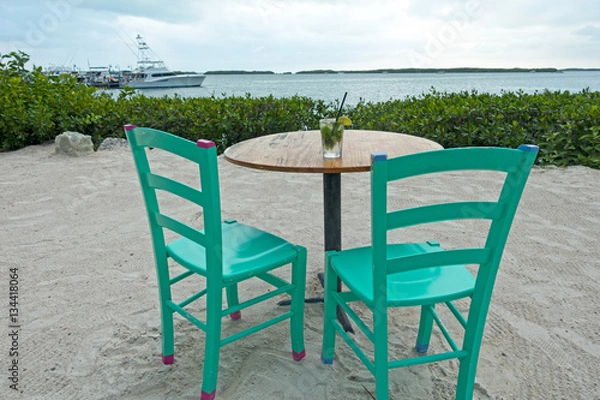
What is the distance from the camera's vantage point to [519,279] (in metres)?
2.64

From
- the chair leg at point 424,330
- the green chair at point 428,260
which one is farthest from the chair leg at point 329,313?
the chair leg at point 424,330

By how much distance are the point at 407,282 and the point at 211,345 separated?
0.76m

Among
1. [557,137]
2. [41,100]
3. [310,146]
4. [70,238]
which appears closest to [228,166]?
[70,238]

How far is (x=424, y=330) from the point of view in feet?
6.35

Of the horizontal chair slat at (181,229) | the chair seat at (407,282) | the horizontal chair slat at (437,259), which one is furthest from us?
the horizontal chair slat at (181,229)

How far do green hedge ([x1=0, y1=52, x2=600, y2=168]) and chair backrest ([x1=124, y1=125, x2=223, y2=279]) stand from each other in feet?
13.7

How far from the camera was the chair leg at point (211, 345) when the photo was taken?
159 cm

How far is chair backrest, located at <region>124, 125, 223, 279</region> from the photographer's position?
4.50 ft

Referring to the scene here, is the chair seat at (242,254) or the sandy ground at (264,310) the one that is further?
the sandy ground at (264,310)

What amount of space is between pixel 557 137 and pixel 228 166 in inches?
153

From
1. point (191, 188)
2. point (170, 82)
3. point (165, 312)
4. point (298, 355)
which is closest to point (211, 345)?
point (165, 312)

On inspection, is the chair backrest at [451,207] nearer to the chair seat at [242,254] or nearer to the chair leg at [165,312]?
the chair seat at [242,254]

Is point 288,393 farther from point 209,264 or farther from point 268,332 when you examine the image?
point 209,264

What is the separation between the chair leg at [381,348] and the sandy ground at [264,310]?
31 centimetres
